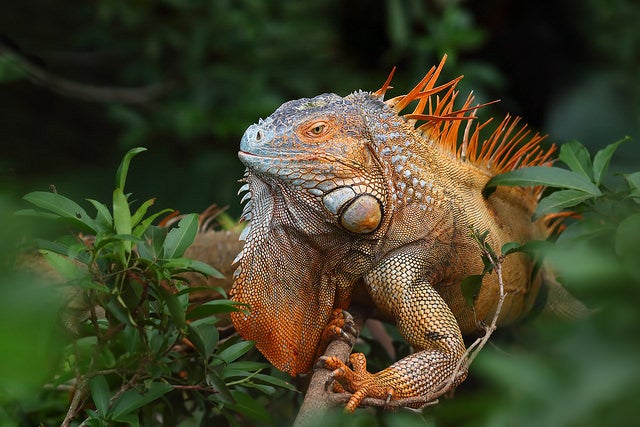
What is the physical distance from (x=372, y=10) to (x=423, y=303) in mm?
4108

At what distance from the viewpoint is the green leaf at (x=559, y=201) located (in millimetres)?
2197

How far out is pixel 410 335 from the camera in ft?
7.57

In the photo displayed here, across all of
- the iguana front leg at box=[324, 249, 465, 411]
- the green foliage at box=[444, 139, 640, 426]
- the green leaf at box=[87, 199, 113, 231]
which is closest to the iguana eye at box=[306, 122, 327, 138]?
the iguana front leg at box=[324, 249, 465, 411]

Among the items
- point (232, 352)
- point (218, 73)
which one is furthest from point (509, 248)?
point (218, 73)

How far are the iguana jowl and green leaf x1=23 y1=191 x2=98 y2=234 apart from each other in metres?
0.56

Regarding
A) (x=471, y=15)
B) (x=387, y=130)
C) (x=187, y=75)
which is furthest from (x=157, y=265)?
(x=471, y=15)

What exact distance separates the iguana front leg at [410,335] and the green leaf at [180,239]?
1.47ft

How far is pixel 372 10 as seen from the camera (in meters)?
6.05

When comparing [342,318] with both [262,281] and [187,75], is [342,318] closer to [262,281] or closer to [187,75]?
[262,281]

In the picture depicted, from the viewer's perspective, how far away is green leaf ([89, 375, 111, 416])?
1.89 metres

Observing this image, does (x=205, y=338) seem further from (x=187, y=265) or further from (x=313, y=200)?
(x=313, y=200)

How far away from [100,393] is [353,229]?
79cm

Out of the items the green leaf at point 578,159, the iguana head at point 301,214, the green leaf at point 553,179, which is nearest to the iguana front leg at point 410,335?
the iguana head at point 301,214

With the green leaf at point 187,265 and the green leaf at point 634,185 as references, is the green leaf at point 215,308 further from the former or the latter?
the green leaf at point 634,185
